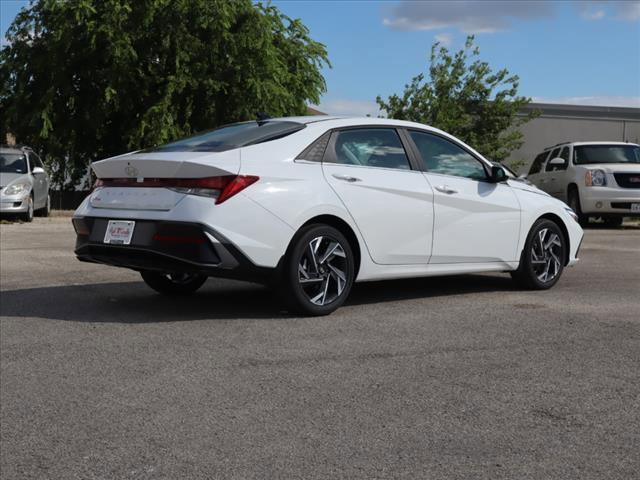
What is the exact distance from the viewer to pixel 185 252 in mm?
6906

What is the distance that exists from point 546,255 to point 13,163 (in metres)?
14.3

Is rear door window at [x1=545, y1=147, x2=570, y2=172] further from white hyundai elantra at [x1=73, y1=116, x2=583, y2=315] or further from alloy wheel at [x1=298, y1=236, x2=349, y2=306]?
alloy wheel at [x1=298, y1=236, x2=349, y2=306]

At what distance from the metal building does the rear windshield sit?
29628 millimetres

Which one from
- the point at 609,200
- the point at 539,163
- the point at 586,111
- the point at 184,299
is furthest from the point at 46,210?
the point at 586,111

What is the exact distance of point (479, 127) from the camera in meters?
36.8

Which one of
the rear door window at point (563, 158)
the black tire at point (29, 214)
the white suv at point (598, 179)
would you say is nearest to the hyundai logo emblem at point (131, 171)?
the black tire at point (29, 214)

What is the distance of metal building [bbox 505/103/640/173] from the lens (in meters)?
35.8

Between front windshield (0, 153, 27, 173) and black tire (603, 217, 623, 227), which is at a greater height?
front windshield (0, 153, 27, 173)

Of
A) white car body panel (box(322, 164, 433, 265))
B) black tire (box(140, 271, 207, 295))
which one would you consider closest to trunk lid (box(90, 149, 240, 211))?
white car body panel (box(322, 164, 433, 265))

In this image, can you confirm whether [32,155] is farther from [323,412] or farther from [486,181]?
[323,412]

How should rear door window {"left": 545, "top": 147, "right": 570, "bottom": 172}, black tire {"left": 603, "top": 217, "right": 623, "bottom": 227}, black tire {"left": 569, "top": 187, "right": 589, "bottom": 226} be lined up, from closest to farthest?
black tire {"left": 569, "top": 187, "right": 589, "bottom": 226} < rear door window {"left": 545, "top": 147, "right": 570, "bottom": 172} < black tire {"left": 603, "top": 217, "right": 623, "bottom": 227}

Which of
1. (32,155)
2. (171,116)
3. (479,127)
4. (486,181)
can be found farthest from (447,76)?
(486,181)

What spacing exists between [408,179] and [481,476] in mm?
4386

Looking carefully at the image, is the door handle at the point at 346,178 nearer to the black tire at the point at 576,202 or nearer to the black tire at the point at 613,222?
the black tire at the point at 576,202
